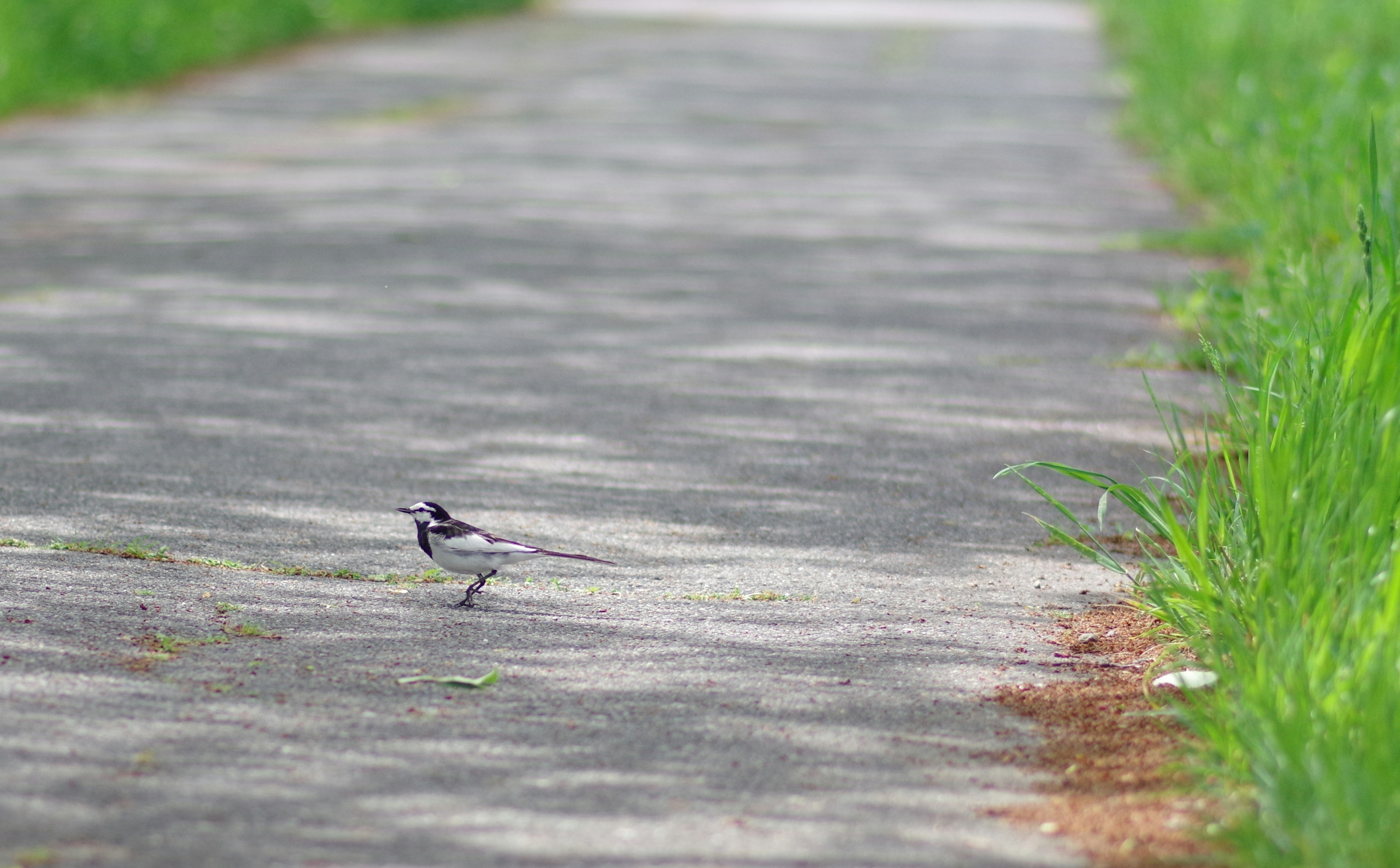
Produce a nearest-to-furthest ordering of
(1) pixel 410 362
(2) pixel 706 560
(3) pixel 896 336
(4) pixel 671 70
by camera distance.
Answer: (2) pixel 706 560, (1) pixel 410 362, (3) pixel 896 336, (4) pixel 671 70

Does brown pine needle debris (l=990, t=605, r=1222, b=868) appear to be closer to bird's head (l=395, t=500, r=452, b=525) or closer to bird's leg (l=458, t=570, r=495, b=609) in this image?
bird's leg (l=458, t=570, r=495, b=609)

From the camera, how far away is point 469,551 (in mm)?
4066

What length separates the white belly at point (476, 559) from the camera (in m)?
4.07

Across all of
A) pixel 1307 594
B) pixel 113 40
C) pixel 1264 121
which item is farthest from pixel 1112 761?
pixel 113 40

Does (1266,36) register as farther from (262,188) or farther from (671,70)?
(671,70)

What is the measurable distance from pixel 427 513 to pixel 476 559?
0.79 feet

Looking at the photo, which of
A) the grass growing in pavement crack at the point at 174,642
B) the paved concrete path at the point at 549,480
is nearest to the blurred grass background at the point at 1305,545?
the paved concrete path at the point at 549,480

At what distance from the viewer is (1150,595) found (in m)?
3.75

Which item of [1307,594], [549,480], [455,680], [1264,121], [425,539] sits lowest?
[549,480]

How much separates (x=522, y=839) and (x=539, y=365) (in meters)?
4.02

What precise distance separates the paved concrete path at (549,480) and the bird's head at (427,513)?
181 millimetres

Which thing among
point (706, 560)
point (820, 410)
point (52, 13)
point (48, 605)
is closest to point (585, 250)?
point (820, 410)

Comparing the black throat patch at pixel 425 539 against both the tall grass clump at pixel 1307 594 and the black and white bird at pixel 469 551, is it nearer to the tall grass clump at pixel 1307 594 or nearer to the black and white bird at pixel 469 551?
the black and white bird at pixel 469 551

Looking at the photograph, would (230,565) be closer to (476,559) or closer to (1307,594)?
(476,559)
